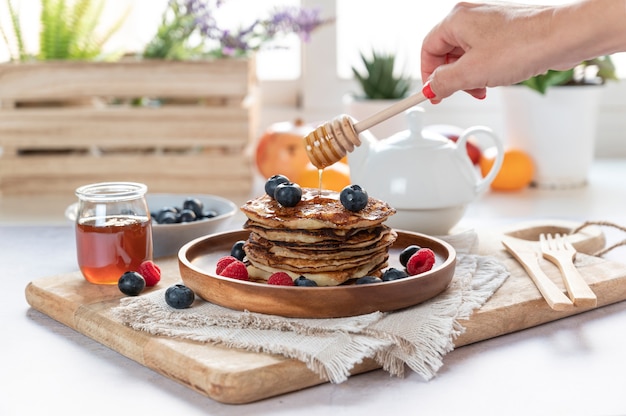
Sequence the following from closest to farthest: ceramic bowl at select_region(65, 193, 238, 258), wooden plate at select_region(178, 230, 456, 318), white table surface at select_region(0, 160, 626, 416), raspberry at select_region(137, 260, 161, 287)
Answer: white table surface at select_region(0, 160, 626, 416), wooden plate at select_region(178, 230, 456, 318), raspberry at select_region(137, 260, 161, 287), ceramic bowl at select_region(65, 193, 238, 258)

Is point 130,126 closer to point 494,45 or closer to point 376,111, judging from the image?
point 376,111

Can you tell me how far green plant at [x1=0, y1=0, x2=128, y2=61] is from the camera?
2295mm

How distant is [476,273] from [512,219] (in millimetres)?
677

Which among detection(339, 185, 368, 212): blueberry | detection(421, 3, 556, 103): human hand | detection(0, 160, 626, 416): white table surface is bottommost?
detection(0, 160, 626, 416): white table surface

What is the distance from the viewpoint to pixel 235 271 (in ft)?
4.44

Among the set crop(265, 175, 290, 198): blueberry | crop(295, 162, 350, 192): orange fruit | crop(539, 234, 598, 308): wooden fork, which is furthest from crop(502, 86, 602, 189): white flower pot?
crop(265, 175, 290, 198): blueberry

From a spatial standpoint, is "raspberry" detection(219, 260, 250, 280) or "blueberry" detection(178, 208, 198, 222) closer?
"raspberry" detection(219, 260, 250, 280)

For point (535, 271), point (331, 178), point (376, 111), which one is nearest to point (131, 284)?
point (535, 271)

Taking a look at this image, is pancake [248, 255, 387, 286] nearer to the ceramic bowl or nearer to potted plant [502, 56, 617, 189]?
the ceramic bowl

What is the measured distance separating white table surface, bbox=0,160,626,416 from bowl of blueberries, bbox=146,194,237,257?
29 centimetres

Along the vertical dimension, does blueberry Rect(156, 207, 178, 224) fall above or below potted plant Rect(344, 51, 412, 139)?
below

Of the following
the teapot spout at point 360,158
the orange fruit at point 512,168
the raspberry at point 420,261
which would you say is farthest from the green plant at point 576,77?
the raspberry at point 420,261

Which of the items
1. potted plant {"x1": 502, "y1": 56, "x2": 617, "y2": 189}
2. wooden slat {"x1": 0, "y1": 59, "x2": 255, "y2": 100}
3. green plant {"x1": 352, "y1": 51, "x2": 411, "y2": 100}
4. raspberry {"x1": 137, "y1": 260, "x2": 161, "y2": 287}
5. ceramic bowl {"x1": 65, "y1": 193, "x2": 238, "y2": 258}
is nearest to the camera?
raspberry {"x1": 137, "y1": 260, "x2": 161, "y2": 287}

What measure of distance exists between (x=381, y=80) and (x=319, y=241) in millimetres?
1269
